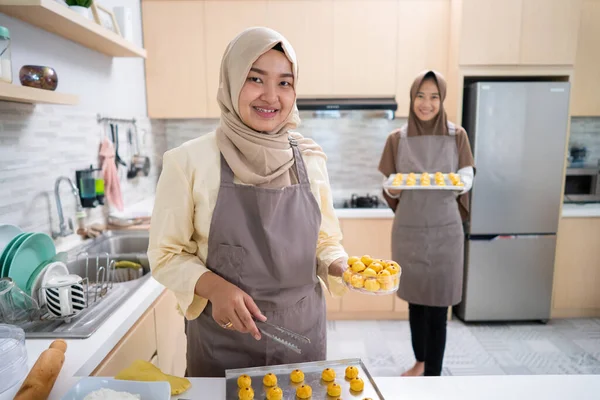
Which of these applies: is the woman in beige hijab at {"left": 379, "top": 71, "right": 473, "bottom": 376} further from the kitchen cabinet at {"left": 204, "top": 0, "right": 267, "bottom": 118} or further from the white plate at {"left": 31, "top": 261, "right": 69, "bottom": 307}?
the white plate at {"left": 31, "top": 261, "right": 69, "bottom": 307}

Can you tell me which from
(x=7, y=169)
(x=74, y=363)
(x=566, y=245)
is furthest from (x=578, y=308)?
(x=7, y=169)

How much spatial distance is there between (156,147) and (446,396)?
9.92 ft

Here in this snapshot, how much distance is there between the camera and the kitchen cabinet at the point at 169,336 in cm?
173

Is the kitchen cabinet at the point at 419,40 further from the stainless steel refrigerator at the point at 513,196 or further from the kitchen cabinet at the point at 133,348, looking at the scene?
the kitchen cabinet at the point at 133,348

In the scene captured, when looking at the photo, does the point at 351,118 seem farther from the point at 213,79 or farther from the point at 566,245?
the point at 566,245

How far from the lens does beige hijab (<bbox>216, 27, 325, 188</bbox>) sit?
102cm

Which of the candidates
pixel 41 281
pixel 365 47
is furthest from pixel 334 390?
pixel 365 47

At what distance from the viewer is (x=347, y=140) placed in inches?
142

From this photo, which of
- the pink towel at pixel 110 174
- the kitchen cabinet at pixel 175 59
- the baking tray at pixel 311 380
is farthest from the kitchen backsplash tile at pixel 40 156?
the baking tray at pixel 311 380

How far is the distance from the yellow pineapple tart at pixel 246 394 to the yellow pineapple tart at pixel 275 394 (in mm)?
35

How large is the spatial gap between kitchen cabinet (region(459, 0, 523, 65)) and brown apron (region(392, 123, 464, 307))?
3.10 feet

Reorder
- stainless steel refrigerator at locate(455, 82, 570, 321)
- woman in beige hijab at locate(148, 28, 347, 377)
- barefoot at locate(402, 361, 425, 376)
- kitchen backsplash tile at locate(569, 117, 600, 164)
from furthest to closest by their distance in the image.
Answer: kitchen backsplash tile at locate(569, 117, 600, 164)
stainless steel refrigerator at locate(455, 82, 570, 321)
barefoot at locate(402, 361, 425, 376)
woman in beige hijab at locate(148, 28, 347, 377)

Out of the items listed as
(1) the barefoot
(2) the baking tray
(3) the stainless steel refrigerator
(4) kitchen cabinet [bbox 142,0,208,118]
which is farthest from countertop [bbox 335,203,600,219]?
(2) the baking tray

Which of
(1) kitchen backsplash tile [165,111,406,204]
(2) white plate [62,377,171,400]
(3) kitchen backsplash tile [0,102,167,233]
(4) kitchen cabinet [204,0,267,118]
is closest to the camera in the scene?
(2) white plate [62,377,171,400]
